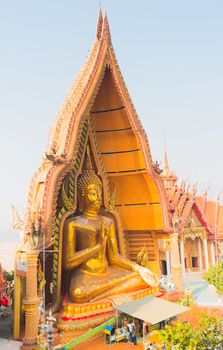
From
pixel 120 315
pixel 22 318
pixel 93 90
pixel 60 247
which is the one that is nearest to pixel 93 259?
pixel 60 247

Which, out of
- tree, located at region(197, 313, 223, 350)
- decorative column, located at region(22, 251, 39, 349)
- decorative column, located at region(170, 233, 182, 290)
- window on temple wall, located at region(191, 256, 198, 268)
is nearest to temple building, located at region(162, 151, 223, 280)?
window on temple wall, located at region(191, 256, 198, 268)

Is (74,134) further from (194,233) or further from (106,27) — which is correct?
(194,233)

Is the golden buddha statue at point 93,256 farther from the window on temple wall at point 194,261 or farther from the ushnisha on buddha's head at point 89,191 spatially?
the window on temple wall at point 194,261

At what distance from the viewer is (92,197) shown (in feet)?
39.3

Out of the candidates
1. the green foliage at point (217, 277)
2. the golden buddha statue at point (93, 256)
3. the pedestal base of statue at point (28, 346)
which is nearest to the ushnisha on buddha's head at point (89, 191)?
the golden buddha statue at point (93, 256)

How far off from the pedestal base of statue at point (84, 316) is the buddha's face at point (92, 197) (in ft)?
9.41

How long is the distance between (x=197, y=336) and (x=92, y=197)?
643 centimetres

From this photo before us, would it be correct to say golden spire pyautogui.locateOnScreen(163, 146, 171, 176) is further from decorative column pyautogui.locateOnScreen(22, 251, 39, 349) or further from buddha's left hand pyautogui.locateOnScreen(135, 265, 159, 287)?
decorative column pyautogui.locateOnScreen(22, 251, 39, 349)

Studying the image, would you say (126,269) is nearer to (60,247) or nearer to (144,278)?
(144,278)

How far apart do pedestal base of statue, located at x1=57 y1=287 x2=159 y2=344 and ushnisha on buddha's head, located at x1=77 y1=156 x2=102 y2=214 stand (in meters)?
2.87

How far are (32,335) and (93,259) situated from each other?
3333 mm

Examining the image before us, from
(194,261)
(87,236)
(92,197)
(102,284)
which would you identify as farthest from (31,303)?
(194,261)

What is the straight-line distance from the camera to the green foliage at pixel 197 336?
6.12 metres

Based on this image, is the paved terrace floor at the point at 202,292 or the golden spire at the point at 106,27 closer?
the golden spire at the point at 106,27
